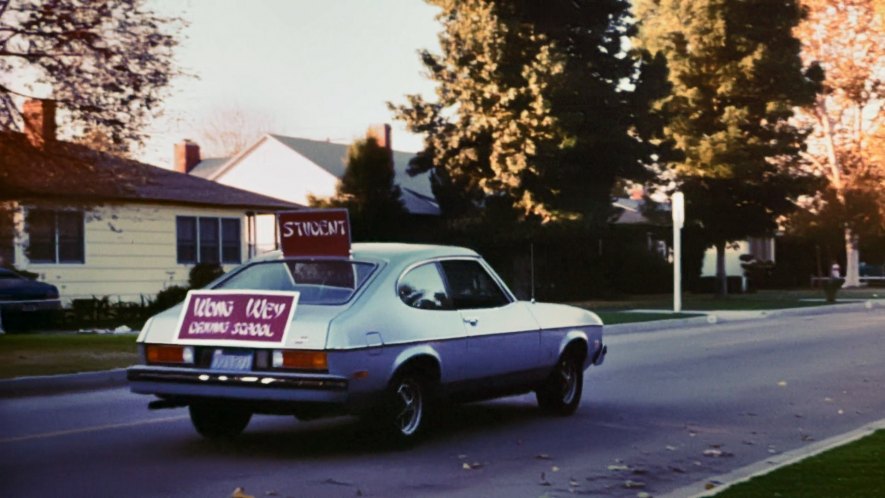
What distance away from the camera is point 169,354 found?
9.43 meters

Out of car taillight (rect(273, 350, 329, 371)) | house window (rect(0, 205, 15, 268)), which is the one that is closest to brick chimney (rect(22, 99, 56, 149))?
house window (rect(0, 205, 15, 268))

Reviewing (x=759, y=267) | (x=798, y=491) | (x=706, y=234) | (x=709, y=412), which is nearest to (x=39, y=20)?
(x=709, y=412)

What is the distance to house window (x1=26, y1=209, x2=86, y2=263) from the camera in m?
30.8

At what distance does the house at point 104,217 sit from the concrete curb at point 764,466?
1613 centimetres

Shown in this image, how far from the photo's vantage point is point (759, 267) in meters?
59.7

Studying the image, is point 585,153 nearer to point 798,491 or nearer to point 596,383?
point 596,383

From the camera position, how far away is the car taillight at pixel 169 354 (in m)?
9.32

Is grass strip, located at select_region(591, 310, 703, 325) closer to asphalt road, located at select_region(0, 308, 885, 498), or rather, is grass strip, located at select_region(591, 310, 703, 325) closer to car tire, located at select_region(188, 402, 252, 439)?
asphalt road, located at select_region(0, 308, 885, 498)

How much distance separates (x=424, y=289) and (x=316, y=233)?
98 cm

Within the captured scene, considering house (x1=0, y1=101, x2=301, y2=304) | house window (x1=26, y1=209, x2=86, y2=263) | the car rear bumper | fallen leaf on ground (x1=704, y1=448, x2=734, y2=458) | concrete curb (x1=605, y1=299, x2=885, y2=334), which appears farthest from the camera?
house window (x1=26, y1=209, x2=86, y2=263)

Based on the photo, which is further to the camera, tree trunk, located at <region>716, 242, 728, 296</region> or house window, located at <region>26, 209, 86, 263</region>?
tree trunk, located at <region>716, 242, 728, 296</region>

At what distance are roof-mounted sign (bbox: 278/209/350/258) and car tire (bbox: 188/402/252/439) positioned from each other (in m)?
1.40

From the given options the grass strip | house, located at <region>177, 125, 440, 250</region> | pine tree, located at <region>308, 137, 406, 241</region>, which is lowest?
the grass strip

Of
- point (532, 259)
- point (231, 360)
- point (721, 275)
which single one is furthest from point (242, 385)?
point (721, 275)
